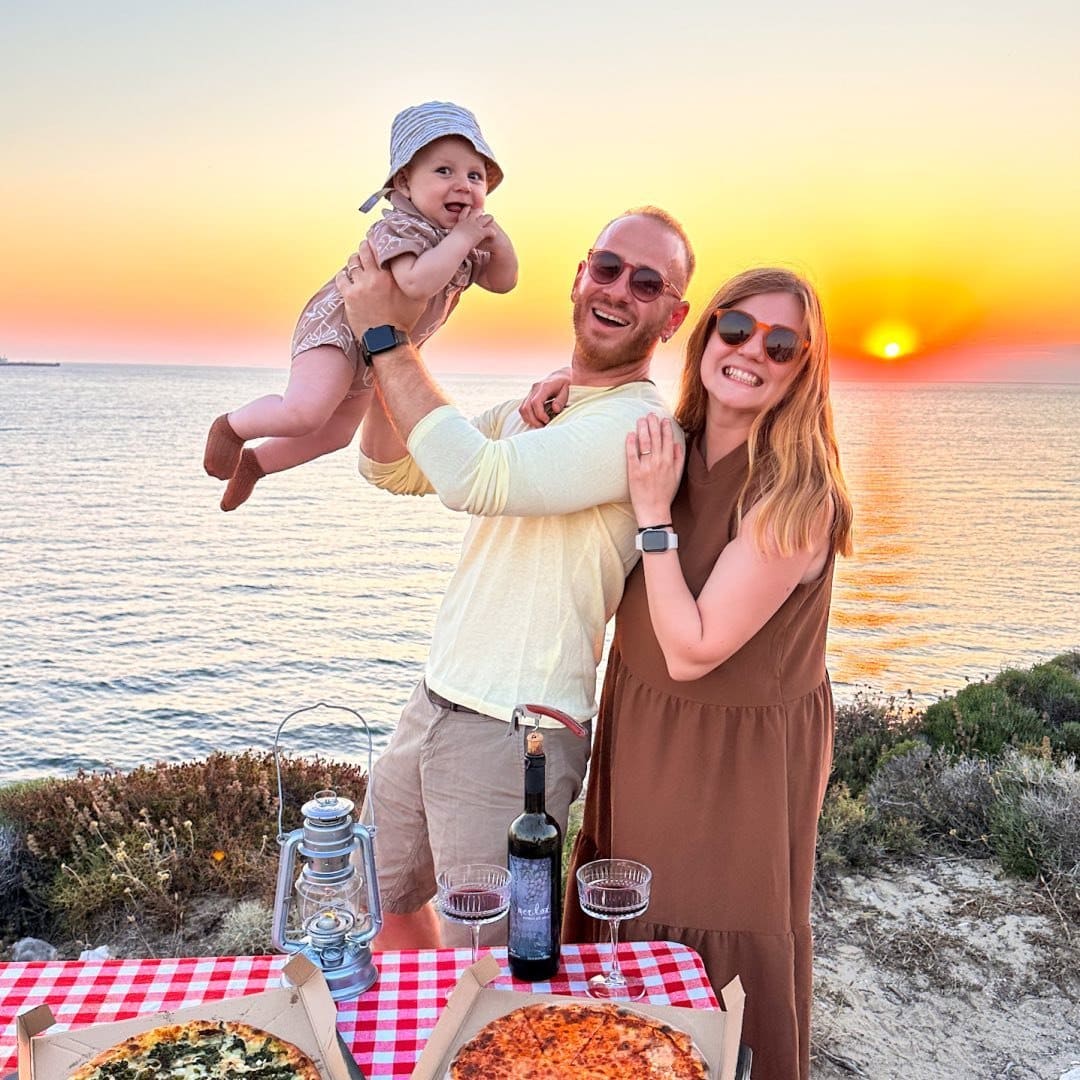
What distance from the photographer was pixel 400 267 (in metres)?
3.02

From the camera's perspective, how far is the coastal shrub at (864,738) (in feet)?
24.1

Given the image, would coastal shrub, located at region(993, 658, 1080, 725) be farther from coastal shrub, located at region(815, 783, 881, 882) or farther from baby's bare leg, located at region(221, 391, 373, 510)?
baby's bare leg, located at region(221, 391, 373, 510)

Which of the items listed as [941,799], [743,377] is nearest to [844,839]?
[941,799]

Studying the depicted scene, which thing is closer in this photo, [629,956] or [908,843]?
[629,956]

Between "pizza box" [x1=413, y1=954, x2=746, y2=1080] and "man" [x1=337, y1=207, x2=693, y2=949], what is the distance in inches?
38.9

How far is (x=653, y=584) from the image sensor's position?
258 centimetres

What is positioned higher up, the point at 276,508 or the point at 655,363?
the point at 655,363

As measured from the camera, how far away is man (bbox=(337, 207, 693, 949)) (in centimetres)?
261

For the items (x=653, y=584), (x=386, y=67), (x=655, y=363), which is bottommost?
(x=653, y=584)

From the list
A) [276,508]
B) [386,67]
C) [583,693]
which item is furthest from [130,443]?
[583,693]

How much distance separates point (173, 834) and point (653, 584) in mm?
4379

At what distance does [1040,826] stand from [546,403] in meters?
4.48

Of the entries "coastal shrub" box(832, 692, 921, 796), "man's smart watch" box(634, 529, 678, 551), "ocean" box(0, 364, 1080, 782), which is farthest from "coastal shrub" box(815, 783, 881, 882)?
"ocean" box(0, 364, 1080, 782)

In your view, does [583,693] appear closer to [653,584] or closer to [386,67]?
[653,584]
